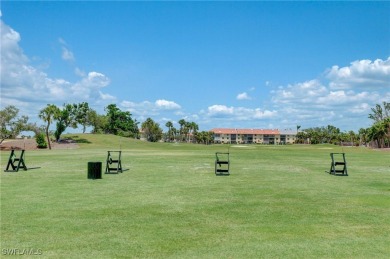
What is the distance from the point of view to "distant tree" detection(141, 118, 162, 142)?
166 metres

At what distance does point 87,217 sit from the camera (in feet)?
36.0

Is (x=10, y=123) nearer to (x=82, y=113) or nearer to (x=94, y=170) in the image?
(x=82, y=113)

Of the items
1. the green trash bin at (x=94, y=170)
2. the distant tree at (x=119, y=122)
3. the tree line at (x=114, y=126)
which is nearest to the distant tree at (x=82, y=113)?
Answer: the tree line at (x=114, y=126)

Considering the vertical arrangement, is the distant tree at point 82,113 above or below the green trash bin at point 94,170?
above

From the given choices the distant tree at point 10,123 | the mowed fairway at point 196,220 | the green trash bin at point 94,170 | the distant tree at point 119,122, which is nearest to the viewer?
the mowed fairway at point 196,220

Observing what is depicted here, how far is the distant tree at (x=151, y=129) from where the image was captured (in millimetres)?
166250

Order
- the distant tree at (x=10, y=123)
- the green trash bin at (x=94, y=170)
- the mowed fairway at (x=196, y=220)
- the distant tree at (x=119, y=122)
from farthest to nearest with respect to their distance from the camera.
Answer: the distant tree at (x=119, y=122)
the distant tree at (x=10, y=123)
the green trash bin at (x=94, y=170)
the mowed fairway at (x=196, y=220)

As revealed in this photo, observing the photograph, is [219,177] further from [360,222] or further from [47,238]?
[47,238]

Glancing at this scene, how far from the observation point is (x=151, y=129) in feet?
546

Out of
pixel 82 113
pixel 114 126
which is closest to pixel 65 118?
pixel 82 113

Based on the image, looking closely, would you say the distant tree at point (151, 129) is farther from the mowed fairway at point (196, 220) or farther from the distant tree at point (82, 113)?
the mowed fairway at point (196, 220)

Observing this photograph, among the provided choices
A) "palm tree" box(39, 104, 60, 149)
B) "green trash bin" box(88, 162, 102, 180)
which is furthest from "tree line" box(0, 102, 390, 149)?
"green trash bin" box(88, 162, 102, 180)

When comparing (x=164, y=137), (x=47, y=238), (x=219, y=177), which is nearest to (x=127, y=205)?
(x=47, y=238)

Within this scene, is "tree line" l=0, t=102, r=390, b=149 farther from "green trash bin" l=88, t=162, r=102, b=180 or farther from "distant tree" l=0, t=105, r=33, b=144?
"green trash bin" l=88, t=162, r=102, b=180
